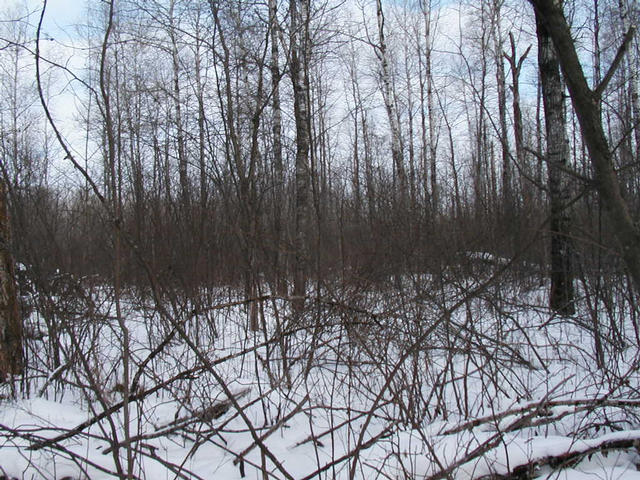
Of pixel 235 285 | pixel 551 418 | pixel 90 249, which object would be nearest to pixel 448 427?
pixel 551 418

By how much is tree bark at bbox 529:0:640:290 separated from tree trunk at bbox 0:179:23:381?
2901 millimetres

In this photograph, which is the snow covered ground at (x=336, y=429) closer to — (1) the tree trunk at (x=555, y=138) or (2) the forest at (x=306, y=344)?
(2) the forest at (x=306, y=344)

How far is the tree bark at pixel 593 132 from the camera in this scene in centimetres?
76

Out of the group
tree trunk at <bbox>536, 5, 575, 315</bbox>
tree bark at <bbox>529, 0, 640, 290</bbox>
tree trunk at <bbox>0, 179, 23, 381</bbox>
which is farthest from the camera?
tree trunk at <bbox>536, 5, 575, 315</bbox>

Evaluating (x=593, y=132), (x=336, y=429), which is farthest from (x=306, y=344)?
(x=593, y=132)

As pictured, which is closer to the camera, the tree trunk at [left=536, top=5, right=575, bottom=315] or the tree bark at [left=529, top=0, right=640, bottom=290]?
the tree bark at [left=529, top=0, right=640, bottom=290]

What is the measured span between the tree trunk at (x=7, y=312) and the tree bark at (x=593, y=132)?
2901mm

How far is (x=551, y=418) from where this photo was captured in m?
1.88

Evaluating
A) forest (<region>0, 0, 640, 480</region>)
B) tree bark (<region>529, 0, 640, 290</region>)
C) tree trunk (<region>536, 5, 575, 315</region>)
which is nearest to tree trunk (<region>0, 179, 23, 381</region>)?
forest (<region>0, 0, 640, 480</region>)

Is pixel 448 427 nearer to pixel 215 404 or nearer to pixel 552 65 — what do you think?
pixel 215 404

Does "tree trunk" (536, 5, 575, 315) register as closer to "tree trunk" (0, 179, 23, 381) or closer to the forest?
the forest

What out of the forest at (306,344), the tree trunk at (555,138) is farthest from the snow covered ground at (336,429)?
the tree trunk at (555,138)

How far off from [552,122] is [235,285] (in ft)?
13.2

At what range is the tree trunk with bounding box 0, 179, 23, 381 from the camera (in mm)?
2635
